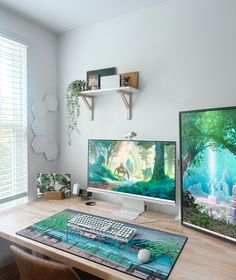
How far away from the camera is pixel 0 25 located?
71.5 inches

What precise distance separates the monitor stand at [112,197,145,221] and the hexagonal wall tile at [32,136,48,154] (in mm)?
912

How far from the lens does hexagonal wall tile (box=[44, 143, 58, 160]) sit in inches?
88.0

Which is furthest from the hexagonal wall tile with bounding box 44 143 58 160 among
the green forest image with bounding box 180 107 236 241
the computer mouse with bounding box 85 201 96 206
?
the green forest image with bounding box 180 107 236 241

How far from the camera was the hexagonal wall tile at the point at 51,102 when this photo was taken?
2.22 meters

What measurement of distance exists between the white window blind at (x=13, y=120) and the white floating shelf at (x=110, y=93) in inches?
21.1

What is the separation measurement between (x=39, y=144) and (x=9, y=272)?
41.9 inches

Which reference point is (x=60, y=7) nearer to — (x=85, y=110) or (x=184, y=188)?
(x=85, y=110)

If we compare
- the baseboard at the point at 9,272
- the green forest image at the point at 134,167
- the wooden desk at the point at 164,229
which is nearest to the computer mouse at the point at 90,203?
the wooden desk at the point at 164,229

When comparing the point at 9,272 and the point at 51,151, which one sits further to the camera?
the point at 51,151

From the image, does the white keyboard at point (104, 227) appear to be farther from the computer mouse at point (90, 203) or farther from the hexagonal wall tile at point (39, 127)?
the hexagonal wall tile at point (39, 127)

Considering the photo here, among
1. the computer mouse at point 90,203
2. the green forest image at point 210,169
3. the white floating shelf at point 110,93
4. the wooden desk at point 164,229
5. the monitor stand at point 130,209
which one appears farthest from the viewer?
the computer mouse at point 90,203

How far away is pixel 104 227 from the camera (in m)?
1.43

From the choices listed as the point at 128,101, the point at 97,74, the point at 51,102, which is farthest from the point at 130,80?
the point at 51,102

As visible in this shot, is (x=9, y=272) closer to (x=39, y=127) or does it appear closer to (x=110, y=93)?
(x=39, y=127)
